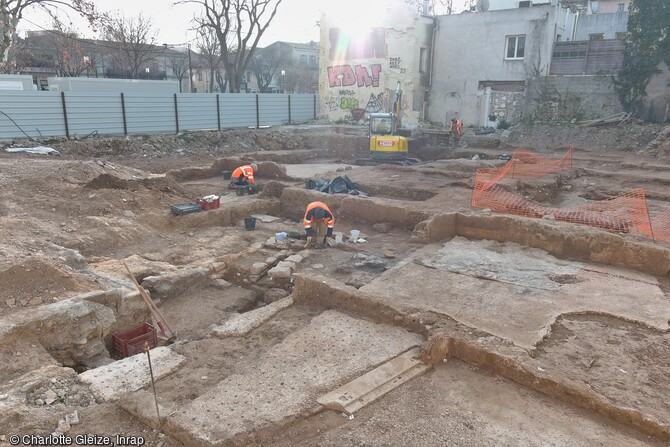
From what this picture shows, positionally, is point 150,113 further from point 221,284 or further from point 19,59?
point 19,59

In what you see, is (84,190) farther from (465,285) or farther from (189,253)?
(465,285)

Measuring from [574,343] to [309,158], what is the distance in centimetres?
1653

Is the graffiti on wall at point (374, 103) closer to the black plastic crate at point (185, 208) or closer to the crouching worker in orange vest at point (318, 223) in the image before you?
the black plastic crate at point (185, 208)

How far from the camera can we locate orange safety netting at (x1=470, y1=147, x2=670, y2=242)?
27.8 feet

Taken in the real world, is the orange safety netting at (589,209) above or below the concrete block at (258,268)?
above

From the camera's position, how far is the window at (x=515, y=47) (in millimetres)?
23438

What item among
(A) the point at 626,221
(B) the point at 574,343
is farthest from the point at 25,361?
(A) the point at 626,221

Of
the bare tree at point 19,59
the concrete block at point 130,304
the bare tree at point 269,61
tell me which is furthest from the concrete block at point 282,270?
the bare tree at point 269,61

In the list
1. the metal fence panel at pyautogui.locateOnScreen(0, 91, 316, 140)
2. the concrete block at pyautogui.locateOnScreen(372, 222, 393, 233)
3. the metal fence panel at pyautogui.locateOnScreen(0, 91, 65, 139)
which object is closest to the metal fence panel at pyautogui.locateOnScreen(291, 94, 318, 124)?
the metal fence panel at pyautogui.locateOnScreen(0, 91, 316, 140)

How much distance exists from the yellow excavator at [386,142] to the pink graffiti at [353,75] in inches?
405

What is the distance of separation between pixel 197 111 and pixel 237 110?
2275 millimetres

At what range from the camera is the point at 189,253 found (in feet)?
27.6

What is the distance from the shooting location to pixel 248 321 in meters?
5.74

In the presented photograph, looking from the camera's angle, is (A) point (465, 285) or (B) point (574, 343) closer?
(B) point (574, 343)
